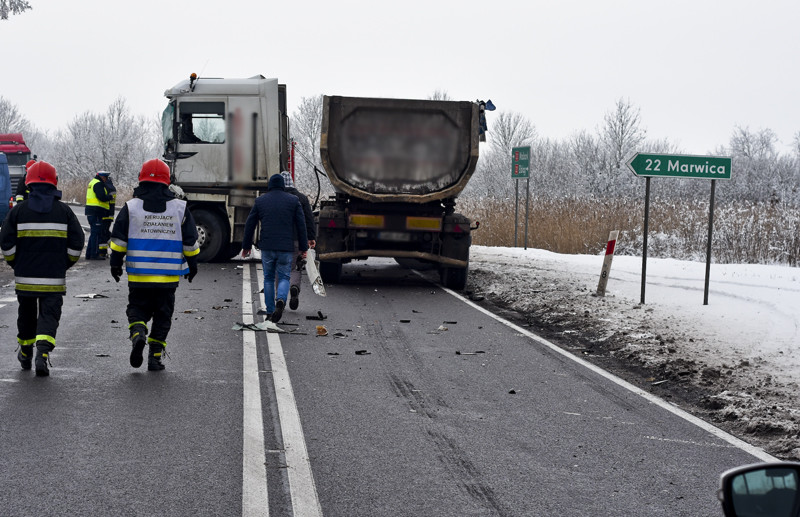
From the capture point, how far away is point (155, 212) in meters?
8.01

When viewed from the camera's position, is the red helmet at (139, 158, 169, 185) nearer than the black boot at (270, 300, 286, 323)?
Yes

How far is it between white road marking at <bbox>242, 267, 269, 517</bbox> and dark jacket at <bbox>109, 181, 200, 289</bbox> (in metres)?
1.09

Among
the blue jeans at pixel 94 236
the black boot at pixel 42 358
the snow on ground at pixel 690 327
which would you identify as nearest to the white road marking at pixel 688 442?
the snow on ground at pixel 690 327

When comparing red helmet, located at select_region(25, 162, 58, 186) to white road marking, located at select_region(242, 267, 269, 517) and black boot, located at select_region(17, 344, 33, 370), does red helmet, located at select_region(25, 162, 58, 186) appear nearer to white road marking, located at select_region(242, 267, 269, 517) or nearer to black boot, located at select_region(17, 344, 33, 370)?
black boot, located at select_region(17, 344, 33, 370)

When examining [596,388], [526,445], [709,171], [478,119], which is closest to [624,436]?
[526,445]

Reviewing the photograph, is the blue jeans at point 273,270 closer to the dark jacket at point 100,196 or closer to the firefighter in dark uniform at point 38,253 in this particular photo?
the firefighter in dark uniform at point 38,253

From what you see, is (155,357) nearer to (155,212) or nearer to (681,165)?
(155,212)

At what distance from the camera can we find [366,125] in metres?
15.1

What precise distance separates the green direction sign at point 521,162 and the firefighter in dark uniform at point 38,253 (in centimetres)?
1644

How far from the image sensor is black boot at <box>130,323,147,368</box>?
771cm

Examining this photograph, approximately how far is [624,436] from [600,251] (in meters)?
18.2

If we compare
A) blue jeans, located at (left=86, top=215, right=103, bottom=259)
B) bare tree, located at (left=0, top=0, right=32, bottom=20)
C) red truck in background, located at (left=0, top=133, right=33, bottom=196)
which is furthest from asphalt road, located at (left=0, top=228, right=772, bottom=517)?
red truck in background, located at (left=0, top=133, right=33, bottom=196)

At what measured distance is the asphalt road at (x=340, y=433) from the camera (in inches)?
183

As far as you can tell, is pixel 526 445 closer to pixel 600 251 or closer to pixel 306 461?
pixel 306 461
